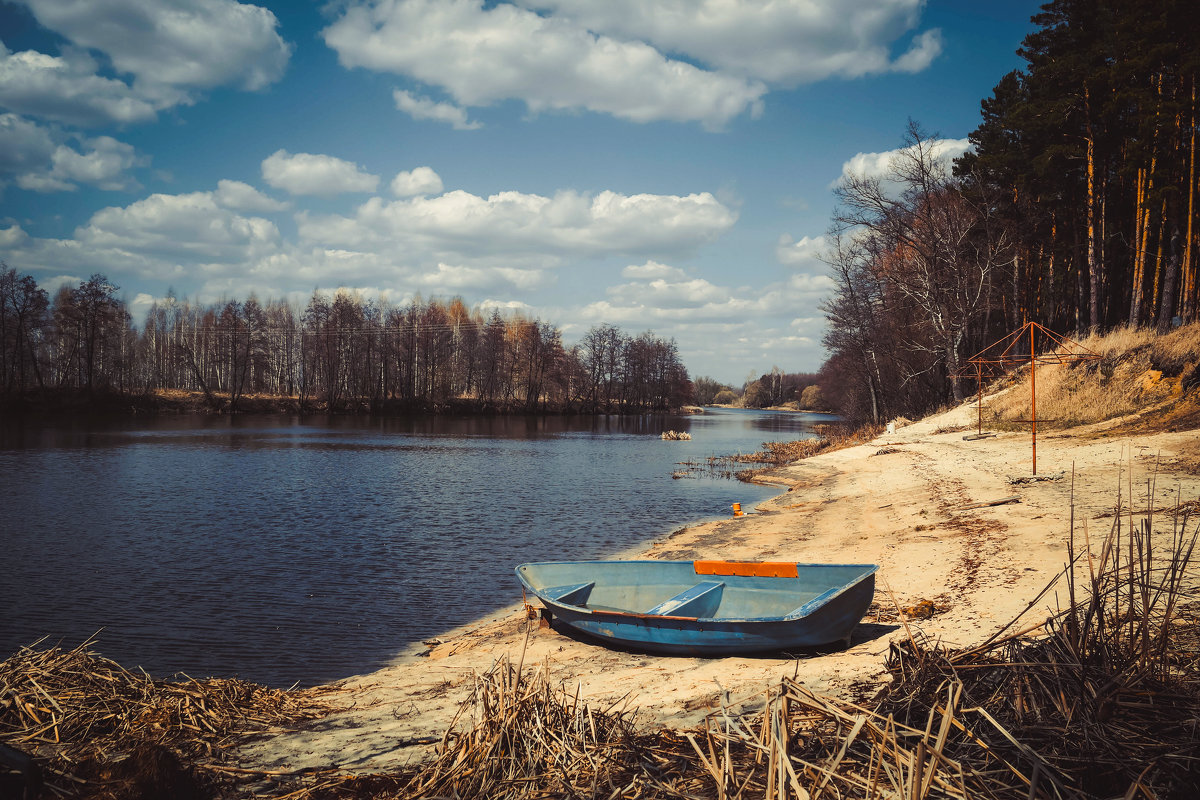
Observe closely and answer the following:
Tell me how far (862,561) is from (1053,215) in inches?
1298

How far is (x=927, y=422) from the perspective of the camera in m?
31.4

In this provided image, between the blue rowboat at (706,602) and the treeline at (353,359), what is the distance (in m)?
77.5

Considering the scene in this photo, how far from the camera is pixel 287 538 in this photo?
17.7 m

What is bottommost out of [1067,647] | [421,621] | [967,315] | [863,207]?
[421,621]

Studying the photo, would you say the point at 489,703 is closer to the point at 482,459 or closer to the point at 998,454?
the point at 998,454

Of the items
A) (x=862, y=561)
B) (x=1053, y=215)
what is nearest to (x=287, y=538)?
(x=862, y=561)

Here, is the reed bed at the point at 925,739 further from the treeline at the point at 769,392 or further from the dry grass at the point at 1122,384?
the treeline at the point at 769,392

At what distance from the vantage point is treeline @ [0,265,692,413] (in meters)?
78.2

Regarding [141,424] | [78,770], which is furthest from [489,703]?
[141,424]

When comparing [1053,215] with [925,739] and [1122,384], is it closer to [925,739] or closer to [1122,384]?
[1122,384]

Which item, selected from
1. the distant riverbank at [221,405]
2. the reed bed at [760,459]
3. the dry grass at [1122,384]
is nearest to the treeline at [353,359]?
the distant riverbank at [221,405]

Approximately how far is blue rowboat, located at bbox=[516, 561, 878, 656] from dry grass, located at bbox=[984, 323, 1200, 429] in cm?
1630

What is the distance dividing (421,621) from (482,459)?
88.2 feet

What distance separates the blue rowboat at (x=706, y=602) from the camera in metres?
7.32
